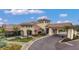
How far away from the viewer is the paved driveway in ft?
8.56

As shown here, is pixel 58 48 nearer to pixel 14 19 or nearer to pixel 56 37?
pixel 56 37

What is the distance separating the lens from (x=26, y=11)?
8.53 ft

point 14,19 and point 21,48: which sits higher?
point 14,19

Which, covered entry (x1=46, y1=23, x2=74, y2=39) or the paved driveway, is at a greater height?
covered entry (x1=46, y1=23, x2=74, y2=39)

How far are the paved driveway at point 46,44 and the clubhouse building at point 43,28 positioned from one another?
0.17 ft

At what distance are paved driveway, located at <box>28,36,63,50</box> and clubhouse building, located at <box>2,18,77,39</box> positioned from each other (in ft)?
0.17

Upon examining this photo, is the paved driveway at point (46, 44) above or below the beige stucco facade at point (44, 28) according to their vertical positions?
below

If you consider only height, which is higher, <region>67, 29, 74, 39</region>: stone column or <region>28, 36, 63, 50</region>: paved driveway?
<region>67, 29, 74, 39</region>: stone column

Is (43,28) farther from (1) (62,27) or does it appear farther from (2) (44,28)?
(1) (62,27)

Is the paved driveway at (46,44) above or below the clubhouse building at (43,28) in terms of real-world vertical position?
below

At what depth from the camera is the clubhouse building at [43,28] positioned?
8.56 ft

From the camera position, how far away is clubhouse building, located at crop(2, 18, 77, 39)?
261 centimetres
